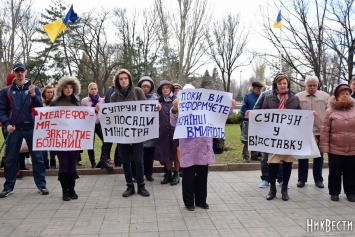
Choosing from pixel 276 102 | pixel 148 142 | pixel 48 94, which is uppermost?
pixel 48 94

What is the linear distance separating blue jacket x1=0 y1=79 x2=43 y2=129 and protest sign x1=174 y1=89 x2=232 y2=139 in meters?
2.62

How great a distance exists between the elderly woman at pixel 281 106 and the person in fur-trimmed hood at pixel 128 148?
7.11 feet

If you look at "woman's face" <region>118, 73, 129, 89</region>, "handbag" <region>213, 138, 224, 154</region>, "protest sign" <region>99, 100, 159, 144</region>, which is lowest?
"handbag" <region>213, 138, 224, 154</region>

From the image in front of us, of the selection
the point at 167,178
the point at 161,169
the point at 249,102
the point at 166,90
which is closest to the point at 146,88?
the point at 166,90

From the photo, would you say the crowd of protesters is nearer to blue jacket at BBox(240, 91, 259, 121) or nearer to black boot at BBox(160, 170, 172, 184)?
black boot at BBox(160, 170, 172, 184)

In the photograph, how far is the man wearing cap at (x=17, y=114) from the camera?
5.82 m

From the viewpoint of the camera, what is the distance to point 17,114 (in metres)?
5.82

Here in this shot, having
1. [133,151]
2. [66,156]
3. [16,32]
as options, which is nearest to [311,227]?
[133,151]

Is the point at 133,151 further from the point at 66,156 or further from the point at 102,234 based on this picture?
the point at 102,234

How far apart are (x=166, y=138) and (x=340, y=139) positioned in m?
3.14

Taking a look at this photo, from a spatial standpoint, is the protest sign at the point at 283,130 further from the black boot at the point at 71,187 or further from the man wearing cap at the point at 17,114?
the man wearing cap at the point at 17,114

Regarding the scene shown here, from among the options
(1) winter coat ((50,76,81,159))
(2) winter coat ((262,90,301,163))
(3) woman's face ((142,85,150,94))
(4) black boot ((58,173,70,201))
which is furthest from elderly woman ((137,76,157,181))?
(2) winter coat ((262,90,301,163))

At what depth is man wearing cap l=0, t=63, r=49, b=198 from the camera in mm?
5816

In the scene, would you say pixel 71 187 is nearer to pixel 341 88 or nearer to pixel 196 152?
pixel 196 152
